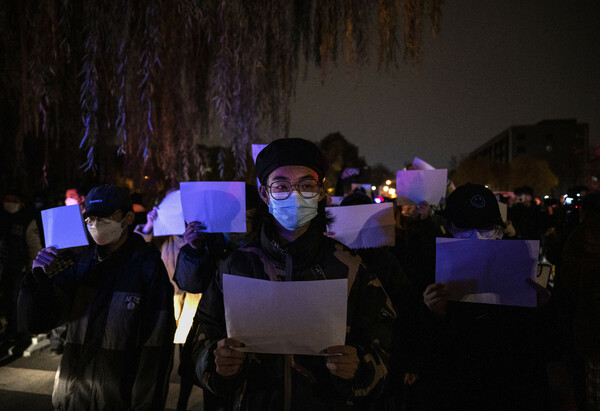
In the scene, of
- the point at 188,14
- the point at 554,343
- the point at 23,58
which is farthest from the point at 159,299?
the point at 23,58

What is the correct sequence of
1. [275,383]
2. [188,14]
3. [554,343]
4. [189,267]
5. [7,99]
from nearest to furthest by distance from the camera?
[275,383] < [554,343] < [189,267] < [188,14] < [7,99]

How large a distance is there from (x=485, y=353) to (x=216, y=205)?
6.26 feet

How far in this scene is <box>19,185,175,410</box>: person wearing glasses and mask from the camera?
2.17m

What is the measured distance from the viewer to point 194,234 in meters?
3.02

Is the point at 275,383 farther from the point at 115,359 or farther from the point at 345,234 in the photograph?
the point at 345,234

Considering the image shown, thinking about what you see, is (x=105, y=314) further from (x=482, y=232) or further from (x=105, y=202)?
(x=482, y=232)

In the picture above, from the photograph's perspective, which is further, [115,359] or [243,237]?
[243,237]

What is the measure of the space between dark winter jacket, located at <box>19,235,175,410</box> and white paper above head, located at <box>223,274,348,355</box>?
1.06 meters

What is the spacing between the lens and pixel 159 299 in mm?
2385

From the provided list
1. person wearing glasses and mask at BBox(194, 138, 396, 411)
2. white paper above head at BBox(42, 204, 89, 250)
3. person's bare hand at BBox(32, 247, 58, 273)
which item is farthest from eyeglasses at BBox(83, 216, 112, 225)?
person wearing glasses and mask at BBox(194, 138, 396, 411)

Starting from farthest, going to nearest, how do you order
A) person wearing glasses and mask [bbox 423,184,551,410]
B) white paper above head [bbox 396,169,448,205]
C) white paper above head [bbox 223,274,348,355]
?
white paper above head [bbox 396,169,448,205], person wearing glasses and mask [bbox 423,184,551,410], white paper above head [bbox 223,274,348,355]

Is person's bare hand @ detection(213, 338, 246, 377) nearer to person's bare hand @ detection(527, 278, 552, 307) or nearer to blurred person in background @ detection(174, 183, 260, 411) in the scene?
blurred person in background @ detection(174, 183, 260, 411)

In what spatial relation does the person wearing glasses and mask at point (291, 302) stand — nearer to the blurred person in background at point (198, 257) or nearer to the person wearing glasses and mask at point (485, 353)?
the person wearing glasses and mask at point (485, 353)

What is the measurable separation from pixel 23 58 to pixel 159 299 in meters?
3.08
